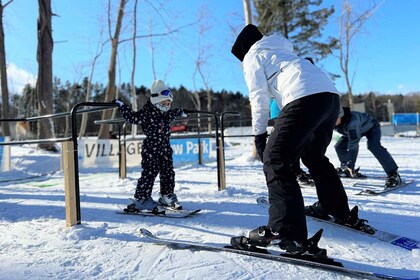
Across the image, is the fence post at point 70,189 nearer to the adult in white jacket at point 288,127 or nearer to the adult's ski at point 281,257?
the adult's ski at point 281,257

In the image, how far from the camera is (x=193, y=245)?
229cm

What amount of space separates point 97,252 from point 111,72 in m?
12.4

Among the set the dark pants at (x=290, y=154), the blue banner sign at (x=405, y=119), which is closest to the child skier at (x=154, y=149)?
the dark pants at (x=290, y=154)

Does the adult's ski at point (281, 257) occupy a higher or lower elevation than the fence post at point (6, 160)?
lower

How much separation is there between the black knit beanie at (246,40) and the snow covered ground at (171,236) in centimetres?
139

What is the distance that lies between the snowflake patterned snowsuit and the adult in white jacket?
1.31 metres

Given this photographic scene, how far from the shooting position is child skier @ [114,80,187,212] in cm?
347

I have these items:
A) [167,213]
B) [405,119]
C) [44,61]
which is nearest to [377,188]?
[167,213]

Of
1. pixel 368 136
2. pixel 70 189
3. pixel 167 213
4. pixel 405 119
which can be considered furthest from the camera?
pixel 405 119

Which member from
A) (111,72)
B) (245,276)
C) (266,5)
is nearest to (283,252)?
(245,276)

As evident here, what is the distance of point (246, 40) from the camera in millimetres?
2482

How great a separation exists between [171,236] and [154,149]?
3.53 feet

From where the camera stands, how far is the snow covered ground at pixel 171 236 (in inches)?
76.8

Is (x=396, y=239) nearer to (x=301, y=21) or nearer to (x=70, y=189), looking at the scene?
(x=70, y=189)
